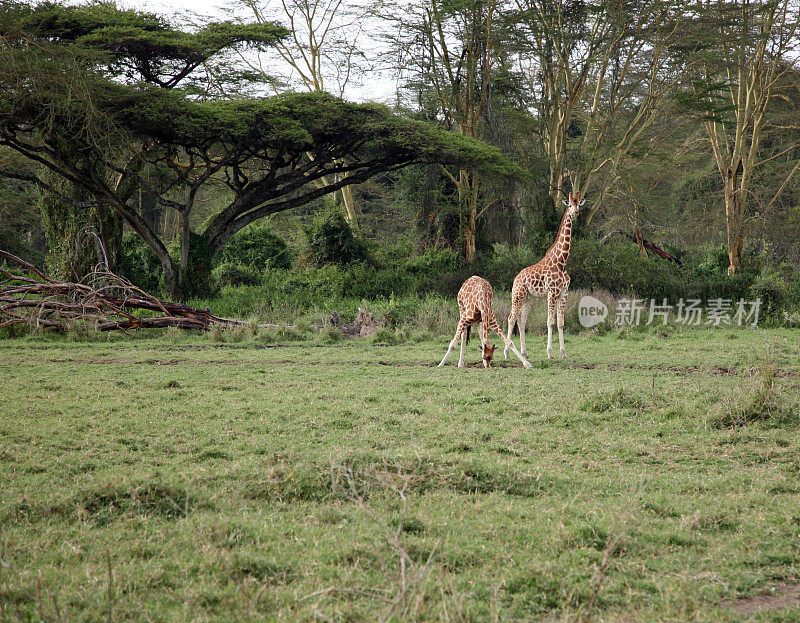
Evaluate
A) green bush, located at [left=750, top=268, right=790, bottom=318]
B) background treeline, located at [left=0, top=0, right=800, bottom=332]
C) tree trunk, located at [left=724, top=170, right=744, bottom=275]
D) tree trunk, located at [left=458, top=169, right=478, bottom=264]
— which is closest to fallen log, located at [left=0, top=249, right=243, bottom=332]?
background treeline, located at [left=0, top=0, right=800, bottom=332]

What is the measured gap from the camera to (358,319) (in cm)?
1611

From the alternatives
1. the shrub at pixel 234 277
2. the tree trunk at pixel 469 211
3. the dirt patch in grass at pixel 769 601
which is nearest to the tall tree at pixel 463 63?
the tree trunk at pixel 469 211

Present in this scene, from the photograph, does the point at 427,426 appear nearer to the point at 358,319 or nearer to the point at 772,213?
the point at 358,319

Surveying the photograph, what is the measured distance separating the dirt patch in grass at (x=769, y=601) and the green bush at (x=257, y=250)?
25.9 metres

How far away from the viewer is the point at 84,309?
558 inches

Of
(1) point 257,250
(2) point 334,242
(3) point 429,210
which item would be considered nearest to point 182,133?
(2) point 334,242

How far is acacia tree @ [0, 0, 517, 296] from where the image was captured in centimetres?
1797

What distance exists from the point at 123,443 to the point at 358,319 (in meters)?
9.98

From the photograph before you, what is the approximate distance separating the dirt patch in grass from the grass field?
0.01m

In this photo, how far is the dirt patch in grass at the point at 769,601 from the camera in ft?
11.1

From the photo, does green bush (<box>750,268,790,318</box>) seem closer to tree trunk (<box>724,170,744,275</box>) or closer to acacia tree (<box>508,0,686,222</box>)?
tree trunk (<box>724,170,744,275</box>)

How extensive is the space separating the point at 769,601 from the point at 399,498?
2264 millimetres

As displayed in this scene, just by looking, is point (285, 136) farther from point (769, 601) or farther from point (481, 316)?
point (769, 601)

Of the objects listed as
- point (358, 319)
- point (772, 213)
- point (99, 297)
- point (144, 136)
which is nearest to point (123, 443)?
point (99, 297)
